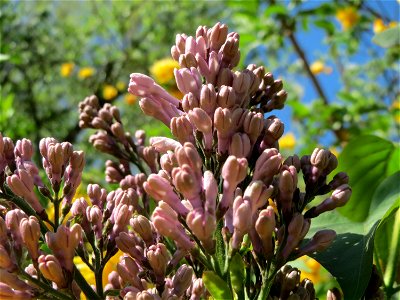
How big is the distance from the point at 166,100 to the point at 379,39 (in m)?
0.95

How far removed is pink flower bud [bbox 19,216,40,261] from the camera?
83 centimetres

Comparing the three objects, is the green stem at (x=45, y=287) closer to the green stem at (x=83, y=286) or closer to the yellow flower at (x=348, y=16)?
the green stem at (x=83, y=286)

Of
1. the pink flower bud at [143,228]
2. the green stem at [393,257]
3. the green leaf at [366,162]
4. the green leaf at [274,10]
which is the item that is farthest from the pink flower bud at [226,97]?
the green leaf at [274,10]

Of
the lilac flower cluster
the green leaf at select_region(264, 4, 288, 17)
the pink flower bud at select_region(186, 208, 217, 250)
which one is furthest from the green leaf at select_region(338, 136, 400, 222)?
the green leaf at select_region(264, 4, 288, 17)

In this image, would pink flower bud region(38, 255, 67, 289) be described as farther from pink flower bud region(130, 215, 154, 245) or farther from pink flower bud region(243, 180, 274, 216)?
pink flower bud region(243, 180, 274, 216)

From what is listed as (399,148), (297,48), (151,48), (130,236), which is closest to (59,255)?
(130,236)

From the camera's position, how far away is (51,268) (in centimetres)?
80

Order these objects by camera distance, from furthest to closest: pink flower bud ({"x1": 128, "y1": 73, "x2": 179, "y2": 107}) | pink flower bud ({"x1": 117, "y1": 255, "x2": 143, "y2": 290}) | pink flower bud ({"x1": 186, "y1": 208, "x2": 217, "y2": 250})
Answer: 1. pink flower bud ({"x1": 128, "y1": 73, "x2": 179, "y2": 107})
2. pink flower bud ({"x1": 117, "y1": 255, "x2": 143, "y2": 290})
3. pink flower bud ({"x1": 186, "y1": 208, "x2": 217, "y2": 250})

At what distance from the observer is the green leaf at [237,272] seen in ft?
2.71

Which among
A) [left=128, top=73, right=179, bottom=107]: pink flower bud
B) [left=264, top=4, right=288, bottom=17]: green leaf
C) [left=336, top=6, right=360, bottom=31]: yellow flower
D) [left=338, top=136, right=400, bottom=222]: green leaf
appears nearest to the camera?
[left=128, top=73, right=179, bottom=107]: pink flower bud

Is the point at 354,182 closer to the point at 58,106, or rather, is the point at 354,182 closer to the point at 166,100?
the point at 166,100

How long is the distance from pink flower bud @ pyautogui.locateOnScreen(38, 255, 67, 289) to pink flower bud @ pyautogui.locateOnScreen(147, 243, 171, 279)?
125 millimetres

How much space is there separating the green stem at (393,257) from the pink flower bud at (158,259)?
0.52m

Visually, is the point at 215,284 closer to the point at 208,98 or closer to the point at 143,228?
the point at 143,228
